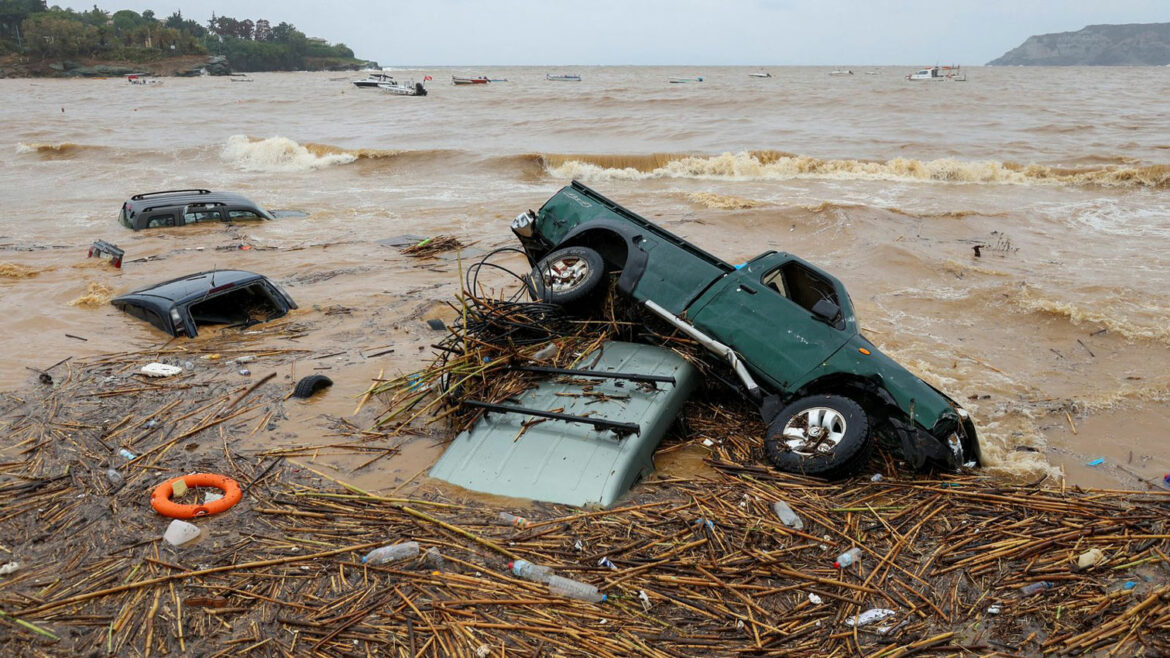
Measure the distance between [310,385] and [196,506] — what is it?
2.05m

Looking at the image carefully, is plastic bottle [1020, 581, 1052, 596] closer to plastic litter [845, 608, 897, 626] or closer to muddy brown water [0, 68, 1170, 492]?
plastic litter [845, 608, 897, 626]

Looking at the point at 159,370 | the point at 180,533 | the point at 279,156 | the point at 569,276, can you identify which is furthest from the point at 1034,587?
the point at 279,156

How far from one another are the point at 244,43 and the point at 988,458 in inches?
6644

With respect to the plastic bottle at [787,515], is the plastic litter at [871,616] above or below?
below

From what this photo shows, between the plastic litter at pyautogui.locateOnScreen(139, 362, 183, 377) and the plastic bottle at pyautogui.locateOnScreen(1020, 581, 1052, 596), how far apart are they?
21.5 feet

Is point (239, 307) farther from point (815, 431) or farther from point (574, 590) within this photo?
point (815, 431)

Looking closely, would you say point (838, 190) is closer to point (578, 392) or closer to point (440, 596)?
point (578, 392)

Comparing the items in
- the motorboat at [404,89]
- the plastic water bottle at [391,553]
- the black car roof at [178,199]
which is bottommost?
the plastic water bottle at [391,553]

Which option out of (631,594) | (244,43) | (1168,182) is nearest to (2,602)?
(631,594)

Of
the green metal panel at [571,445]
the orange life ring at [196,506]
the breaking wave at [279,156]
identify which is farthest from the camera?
the breaking wave at [279,156]

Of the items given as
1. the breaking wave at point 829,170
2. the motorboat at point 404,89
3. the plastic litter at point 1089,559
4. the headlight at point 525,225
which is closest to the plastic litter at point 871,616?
the plastic litter at point 1089,559

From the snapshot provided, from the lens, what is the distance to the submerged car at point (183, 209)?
14836 mm

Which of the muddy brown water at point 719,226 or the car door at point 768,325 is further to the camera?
the muddy brown water at point 719,226

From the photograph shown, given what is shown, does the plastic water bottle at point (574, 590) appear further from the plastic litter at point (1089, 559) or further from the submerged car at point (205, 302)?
the submerged car at point (205, 302)
